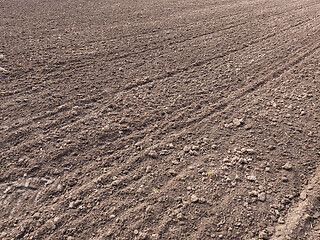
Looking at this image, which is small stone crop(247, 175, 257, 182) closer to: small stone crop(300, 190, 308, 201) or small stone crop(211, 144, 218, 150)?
small stone crop(300, 190, 308, 201)

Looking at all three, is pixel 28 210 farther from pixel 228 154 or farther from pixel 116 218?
pixel 228 154

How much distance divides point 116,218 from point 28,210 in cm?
100

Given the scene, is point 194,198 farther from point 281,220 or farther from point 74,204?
point 74,204

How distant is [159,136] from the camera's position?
4129 millimetres

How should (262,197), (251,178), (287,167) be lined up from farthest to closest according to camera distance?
1. (287,167)
2. (251,178)
3. (262,197)

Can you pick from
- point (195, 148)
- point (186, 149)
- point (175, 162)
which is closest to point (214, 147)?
point (195, 148)

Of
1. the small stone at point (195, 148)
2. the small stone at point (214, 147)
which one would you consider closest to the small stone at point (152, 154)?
the small stone at point (195, 148)

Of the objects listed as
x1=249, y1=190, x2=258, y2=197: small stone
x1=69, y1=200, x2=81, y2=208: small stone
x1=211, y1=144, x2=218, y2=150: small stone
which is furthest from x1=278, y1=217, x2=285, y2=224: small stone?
x1=69, y1=200, x2=81, y2=208: small stone

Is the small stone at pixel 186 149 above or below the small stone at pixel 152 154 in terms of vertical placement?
below

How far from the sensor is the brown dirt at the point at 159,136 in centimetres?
299

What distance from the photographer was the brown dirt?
9.82ft

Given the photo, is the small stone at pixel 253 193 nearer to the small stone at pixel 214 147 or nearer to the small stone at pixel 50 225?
the small stone at pixel 214 147

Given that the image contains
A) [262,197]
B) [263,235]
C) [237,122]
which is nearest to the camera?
[263,235]

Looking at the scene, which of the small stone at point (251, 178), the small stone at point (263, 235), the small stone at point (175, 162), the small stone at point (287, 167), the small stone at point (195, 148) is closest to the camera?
the small stone at point (263, 235)
